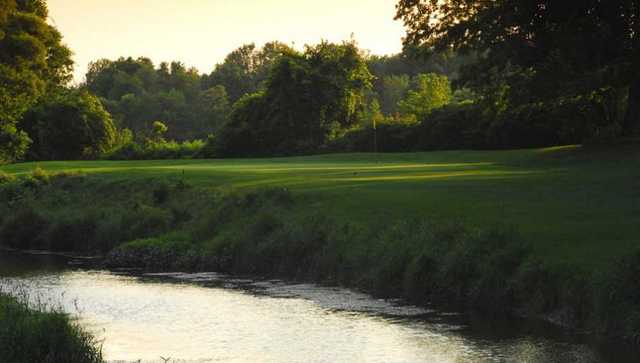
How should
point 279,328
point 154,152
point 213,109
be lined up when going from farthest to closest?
point 213,109 < point 154,152 < point 279,328

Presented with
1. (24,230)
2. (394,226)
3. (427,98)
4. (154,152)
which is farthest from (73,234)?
(427,98)

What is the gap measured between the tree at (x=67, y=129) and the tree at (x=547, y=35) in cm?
6280

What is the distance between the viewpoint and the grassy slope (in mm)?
28953

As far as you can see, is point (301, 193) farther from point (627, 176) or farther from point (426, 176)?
point (627, 176)

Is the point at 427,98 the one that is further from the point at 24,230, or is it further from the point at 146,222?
the point at 146,222

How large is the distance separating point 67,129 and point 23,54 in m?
39.3

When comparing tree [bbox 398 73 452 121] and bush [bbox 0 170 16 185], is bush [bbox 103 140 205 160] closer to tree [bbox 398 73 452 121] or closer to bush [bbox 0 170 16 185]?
tree [bbox 398 73 452 121]

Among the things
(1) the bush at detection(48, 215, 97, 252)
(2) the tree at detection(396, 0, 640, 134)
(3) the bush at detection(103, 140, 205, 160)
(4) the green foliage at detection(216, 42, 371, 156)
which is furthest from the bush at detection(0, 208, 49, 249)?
(4) the green foliage at detection(216, 42, 371, 156)

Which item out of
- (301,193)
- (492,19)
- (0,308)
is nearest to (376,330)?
(0,308)

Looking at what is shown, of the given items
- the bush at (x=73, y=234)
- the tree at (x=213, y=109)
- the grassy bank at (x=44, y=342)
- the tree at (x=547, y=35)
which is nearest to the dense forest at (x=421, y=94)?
the tree at (x=547, y=35)

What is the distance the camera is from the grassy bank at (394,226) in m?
26.6

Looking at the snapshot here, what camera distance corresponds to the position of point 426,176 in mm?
49031

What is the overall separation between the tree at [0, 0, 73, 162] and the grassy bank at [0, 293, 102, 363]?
45702 millimetres

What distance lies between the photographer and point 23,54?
6738cm
